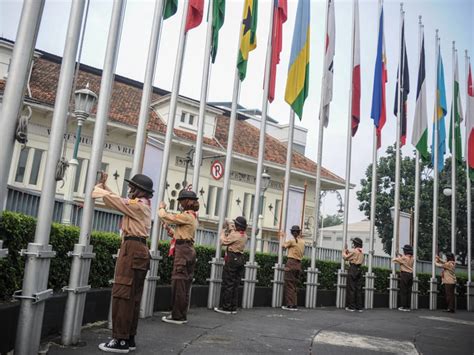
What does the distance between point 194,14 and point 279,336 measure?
5744 mm

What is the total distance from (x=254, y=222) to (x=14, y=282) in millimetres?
6184

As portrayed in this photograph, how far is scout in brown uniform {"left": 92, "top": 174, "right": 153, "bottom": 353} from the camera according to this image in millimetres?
A: 5090

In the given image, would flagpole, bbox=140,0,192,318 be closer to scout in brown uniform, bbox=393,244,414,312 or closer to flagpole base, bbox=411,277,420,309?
scout in brown uniform, bbox=393,244,414,312

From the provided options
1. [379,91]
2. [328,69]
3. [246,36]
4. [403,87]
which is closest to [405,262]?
[379,91]

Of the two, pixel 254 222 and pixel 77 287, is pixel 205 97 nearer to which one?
pixel 254 222

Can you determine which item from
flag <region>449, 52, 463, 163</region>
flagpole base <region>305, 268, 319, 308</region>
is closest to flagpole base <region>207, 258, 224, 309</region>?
flagpole base <region>305, 268, 319, 308</region>

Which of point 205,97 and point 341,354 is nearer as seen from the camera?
point 341,354

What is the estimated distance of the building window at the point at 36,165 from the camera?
20.8m

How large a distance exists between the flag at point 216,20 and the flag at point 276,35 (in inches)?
84.6

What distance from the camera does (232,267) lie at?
932cm

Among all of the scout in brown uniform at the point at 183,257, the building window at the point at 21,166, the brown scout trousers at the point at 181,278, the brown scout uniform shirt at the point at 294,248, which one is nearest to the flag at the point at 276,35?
the brown scout uniform shirt at the point at 294,248

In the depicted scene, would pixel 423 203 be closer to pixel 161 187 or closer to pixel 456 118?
pixel 456 118

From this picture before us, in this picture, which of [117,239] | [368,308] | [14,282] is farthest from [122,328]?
[368,308]

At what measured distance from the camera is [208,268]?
10.5m
